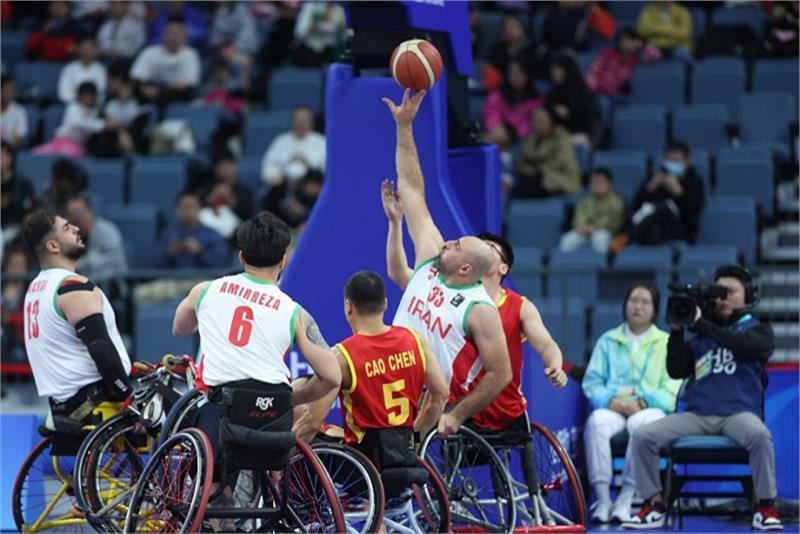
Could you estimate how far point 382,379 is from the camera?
863 cm

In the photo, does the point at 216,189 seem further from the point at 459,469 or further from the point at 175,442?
the point at 175,442

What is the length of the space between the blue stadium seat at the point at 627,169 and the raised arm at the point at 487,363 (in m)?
6.66

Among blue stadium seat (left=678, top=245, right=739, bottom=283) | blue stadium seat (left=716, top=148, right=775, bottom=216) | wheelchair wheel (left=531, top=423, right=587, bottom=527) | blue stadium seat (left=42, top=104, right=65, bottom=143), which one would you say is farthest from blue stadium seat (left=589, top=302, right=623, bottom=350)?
blue stadium seat (left=42, top=104, right=65, bottom=143)

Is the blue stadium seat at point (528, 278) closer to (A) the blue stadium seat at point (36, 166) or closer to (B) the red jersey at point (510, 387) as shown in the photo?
(B) the red jersey at point (510, 387)

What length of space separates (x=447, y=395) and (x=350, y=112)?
8.37 ft

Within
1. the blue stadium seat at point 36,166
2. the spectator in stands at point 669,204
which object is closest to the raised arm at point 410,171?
the spectator in stands at point 669,204

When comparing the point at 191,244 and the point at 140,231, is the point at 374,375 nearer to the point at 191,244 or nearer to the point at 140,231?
the point at 191,244

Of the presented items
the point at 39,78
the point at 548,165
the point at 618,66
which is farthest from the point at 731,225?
the point at 39,78

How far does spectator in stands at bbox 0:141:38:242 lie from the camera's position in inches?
659

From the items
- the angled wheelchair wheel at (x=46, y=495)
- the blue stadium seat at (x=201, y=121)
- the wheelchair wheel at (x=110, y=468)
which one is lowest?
the angled wheelchair wheel at (x=46, y=495)

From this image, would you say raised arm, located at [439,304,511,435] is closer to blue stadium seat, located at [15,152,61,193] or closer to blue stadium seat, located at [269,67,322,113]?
blue stadium seat, located at [269,67,322,113]

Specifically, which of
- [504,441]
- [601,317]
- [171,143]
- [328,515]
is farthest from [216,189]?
[328,515]

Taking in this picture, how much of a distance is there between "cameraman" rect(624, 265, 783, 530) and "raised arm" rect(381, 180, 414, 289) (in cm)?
205

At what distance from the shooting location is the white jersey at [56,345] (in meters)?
9.62
